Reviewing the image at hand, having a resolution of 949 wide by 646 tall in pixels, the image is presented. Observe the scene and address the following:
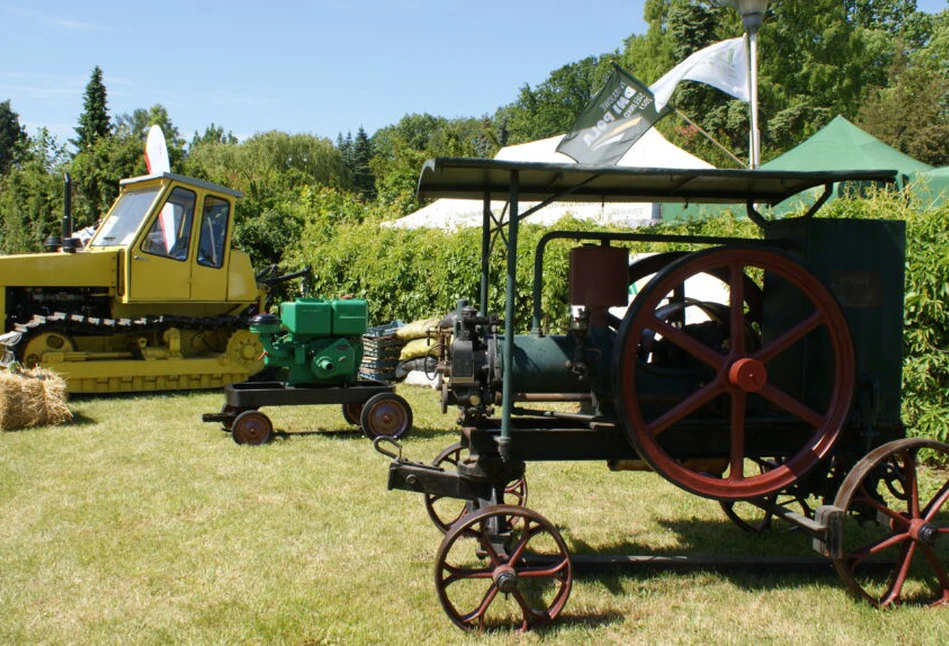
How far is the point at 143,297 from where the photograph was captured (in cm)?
1041

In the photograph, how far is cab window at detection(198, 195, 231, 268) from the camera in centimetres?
1092

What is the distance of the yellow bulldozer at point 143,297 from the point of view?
10.1 m

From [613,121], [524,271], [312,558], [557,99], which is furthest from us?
[557,99]

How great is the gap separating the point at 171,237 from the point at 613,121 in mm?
6007

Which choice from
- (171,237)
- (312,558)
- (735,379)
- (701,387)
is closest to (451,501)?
(312,558)

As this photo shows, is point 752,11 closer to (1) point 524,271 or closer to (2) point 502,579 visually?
(1) point 524,271

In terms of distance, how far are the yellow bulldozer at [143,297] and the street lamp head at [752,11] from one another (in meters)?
6.64

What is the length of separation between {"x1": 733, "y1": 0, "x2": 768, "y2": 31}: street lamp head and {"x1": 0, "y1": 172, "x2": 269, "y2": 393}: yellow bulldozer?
6.64 m

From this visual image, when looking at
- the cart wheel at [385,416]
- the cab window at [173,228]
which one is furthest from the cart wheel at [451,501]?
the cab window at [173,228]

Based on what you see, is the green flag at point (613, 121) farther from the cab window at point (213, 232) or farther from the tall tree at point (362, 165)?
the tall tree at point (362, 165)

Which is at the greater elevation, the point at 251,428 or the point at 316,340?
the point at 316,340

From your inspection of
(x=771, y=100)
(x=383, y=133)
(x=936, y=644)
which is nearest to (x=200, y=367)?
(x=936, y=644)

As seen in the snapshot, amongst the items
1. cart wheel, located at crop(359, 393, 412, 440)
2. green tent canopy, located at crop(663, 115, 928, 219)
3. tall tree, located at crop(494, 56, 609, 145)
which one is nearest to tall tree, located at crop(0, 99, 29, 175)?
tall tree, located at crop(494, 56, 609, 145)

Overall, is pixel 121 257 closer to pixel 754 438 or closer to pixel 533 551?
pixel 533 551
